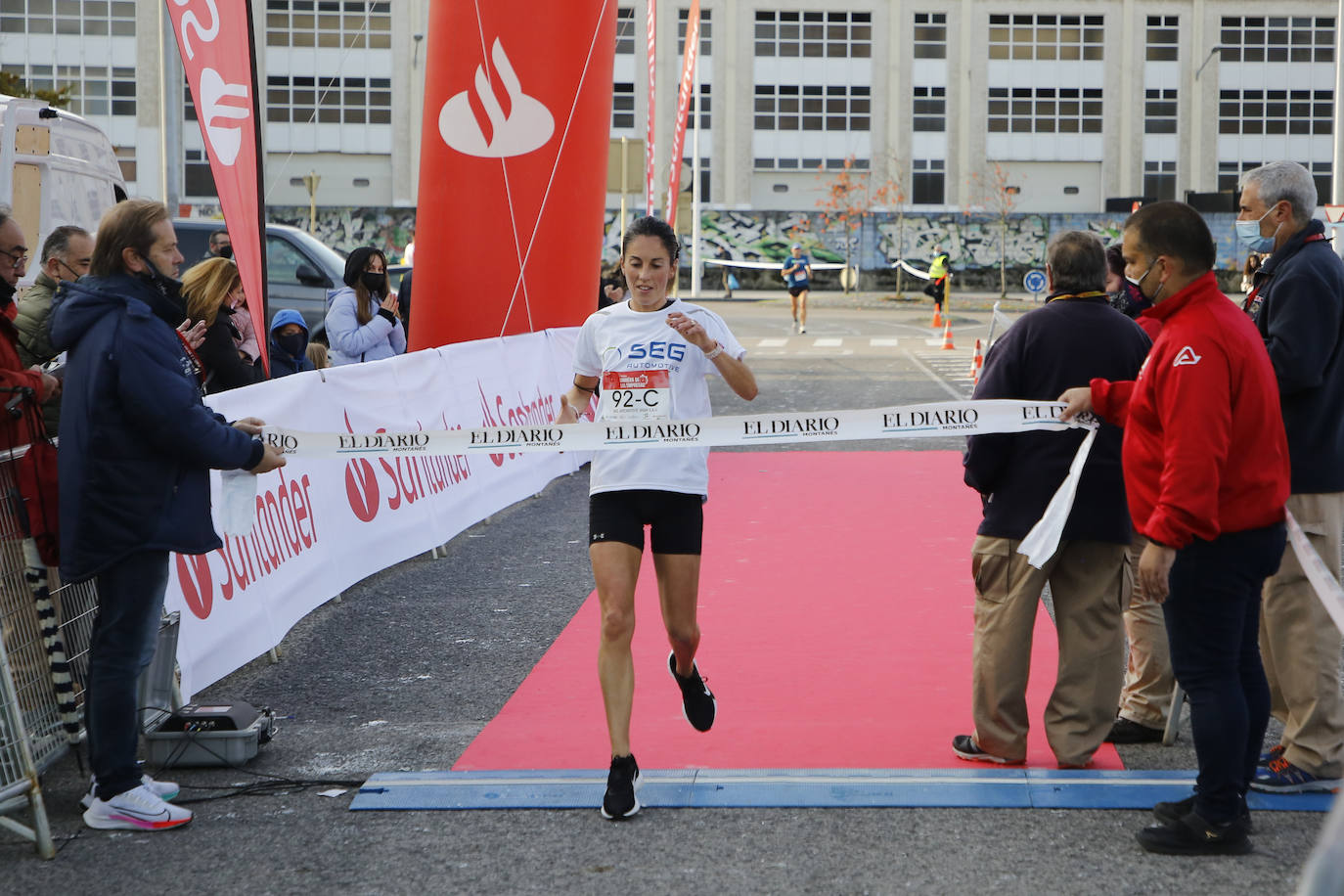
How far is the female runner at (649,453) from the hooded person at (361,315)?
239 inches

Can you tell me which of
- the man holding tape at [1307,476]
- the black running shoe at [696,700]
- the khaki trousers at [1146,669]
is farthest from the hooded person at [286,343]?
the man holding tape at [1307,476]

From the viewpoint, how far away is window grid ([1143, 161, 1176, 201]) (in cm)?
6200

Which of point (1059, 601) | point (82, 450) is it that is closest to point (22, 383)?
point (82, 450)

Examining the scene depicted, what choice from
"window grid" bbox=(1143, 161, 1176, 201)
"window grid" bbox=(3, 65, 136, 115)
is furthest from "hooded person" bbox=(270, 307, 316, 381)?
"window grid" bbox=(1143, 161, 1176, 201)

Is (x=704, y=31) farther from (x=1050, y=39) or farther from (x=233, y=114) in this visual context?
(x=233, y=114)

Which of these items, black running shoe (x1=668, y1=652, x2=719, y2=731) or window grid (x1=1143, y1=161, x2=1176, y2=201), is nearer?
black running shoe (x1=668, y1=652, x2=719, y2=731)

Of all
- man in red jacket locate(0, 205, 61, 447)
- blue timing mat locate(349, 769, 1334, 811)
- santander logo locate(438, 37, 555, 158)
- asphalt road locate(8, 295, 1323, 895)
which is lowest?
asphalt road locate(8, 295, 1323, 895)

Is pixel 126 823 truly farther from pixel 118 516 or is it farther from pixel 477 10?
pixel 477 10

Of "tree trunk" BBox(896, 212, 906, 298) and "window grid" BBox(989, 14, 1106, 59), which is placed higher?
"window grid" BBox(989, 14, 1106, 59)

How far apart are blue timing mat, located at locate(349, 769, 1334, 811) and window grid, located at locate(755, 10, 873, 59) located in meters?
59.1

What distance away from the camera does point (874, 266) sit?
6056cm

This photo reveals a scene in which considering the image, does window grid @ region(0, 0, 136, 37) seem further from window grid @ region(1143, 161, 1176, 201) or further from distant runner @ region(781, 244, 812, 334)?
window grid @ region(1143, 161, 1176, 201)

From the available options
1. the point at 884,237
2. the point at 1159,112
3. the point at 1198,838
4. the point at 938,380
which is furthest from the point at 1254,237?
the point at 1159,112

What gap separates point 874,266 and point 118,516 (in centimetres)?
5743
